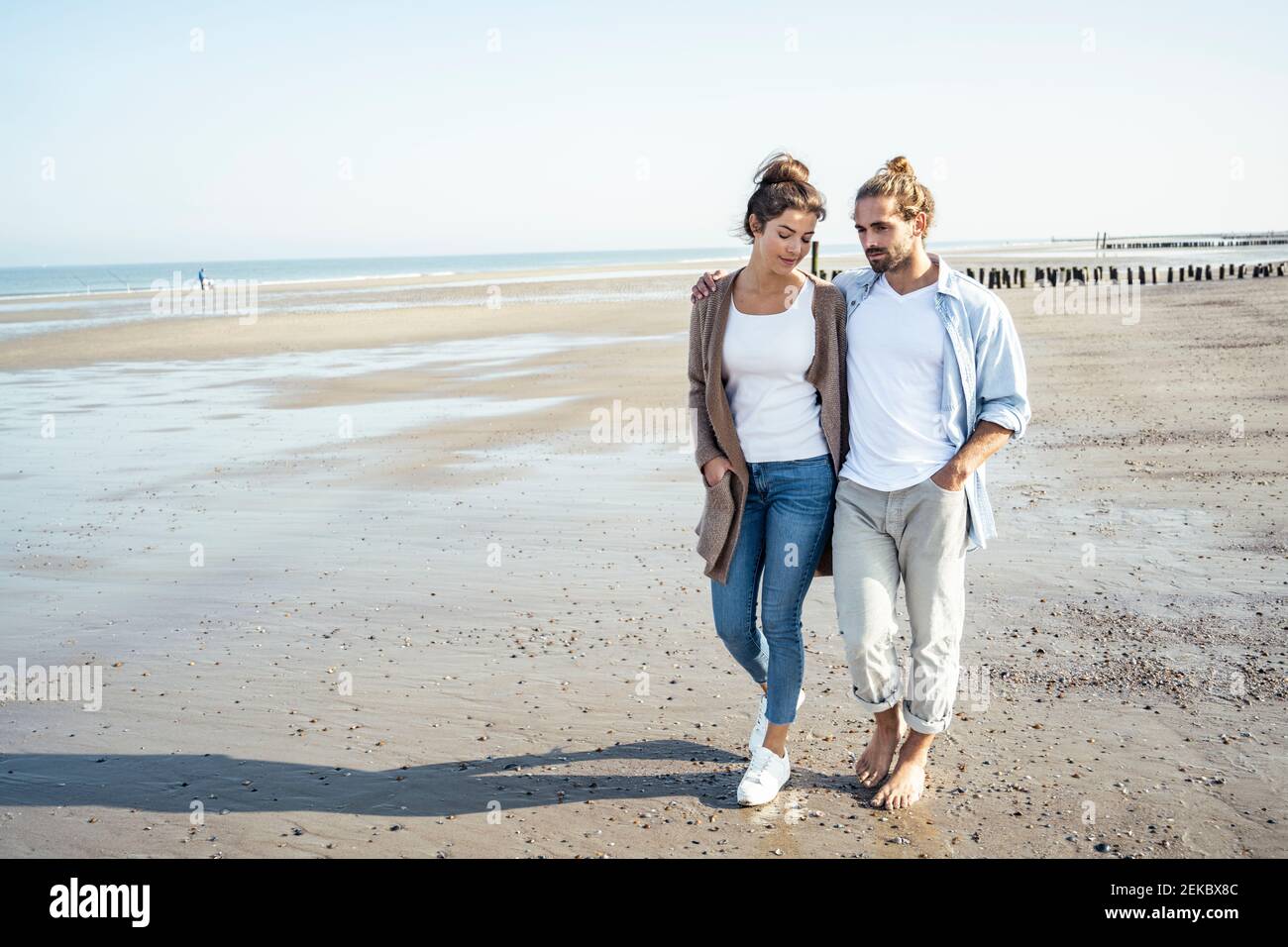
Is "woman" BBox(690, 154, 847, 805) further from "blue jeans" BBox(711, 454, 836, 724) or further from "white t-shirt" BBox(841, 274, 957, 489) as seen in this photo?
"white t-shirt" BBox(841, 274, 957, 489)

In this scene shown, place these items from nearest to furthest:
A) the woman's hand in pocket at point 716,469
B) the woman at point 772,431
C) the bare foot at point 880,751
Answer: the woman at point 772,431
the woman's hand in pocket at point 716,469
the bare foot at point 880,751

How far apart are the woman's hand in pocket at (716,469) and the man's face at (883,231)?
2.89ft

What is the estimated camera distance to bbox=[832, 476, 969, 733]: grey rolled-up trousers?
386 cm

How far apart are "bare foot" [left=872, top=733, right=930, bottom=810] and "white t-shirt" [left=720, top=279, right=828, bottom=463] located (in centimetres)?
116

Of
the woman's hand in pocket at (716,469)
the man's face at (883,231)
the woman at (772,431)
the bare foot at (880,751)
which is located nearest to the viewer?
the man's face at (883,231)

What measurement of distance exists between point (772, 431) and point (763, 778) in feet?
4.19

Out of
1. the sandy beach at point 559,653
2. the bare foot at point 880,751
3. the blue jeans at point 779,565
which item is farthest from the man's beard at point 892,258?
the sandy beach at point 559,653

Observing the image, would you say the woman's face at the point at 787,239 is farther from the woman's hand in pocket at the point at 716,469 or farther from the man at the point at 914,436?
the woman's hand in pocket at the point at 716,469

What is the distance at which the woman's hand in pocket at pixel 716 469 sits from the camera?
4.05 m

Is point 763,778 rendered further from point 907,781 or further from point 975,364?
point 975,364

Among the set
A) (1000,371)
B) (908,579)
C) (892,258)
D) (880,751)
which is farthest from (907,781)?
(892,258)
